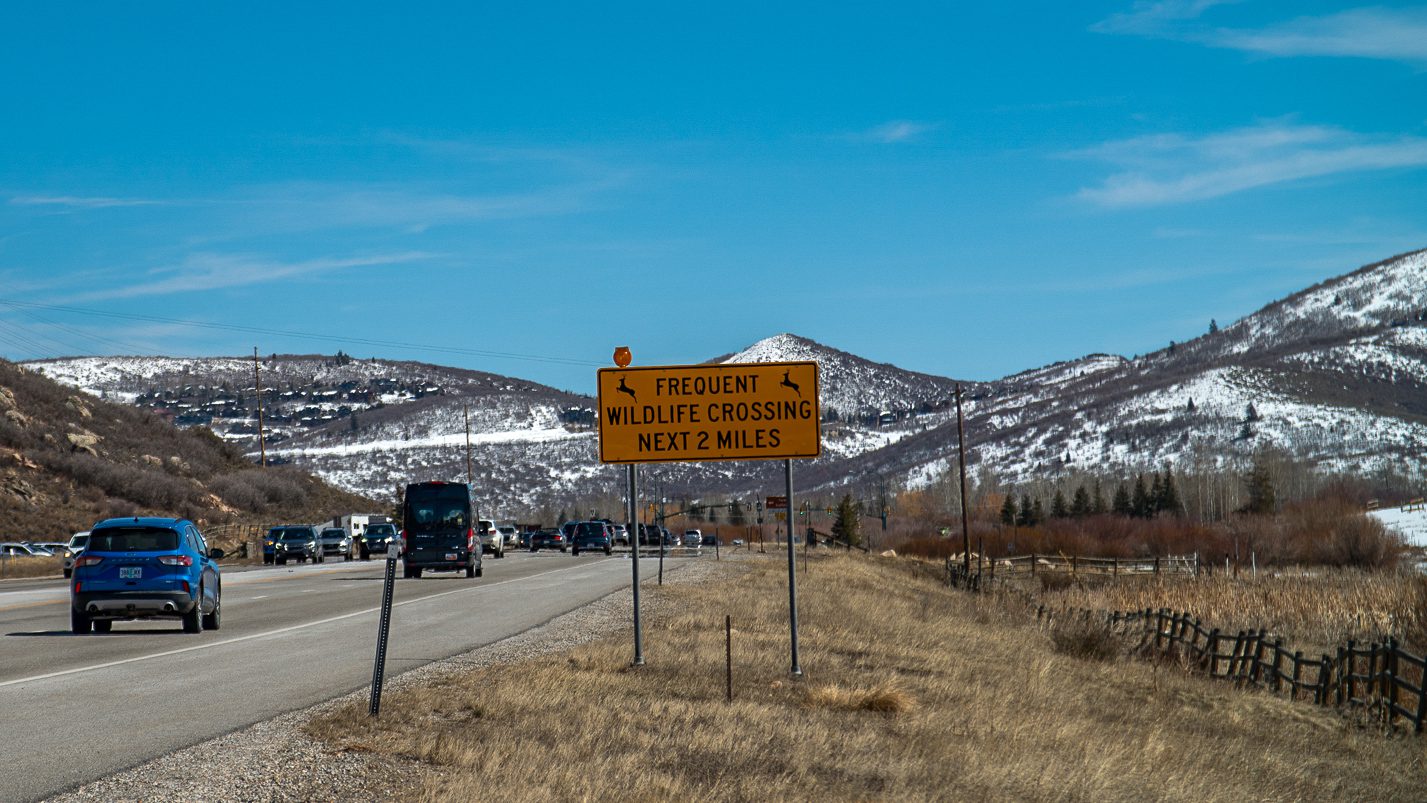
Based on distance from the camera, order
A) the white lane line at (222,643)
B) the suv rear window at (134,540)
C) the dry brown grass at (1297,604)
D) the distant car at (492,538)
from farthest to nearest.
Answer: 1. the distant car at (492,538)
2. the dry brown grass at (1297,604)
3. the suv rear window at (134,540)
4. the white lane line at (222,643)

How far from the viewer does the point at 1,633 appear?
68.9 feet

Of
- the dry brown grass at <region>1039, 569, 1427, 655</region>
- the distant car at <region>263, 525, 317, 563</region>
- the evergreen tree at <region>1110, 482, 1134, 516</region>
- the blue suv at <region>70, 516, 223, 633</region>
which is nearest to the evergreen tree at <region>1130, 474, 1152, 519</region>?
the evergreen tree at <region>1110, 482, 1134, 516</region>

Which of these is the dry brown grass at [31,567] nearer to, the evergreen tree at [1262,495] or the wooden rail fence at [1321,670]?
the wooden rail fence at [1321,670]

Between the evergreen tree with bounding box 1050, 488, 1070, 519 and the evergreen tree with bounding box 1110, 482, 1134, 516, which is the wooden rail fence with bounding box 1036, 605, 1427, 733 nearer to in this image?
the evergreen tree with bounding box 1050, 488, 1070, 519

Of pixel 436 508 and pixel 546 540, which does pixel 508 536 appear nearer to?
pixel 546 540

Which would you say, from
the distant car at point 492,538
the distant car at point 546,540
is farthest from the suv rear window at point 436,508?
the distant car at point 546,540

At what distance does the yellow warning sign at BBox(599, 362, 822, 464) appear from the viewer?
15688 mm

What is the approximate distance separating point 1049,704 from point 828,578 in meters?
25.2

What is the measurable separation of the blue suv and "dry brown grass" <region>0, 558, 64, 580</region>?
26.9 meters

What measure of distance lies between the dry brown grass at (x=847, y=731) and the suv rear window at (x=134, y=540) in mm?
Result: 7175

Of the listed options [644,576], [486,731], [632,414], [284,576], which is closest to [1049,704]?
[632,414]

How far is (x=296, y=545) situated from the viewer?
5944 cm

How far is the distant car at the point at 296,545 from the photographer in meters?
58.8

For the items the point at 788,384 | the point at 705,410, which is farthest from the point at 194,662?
the point at 788,384
